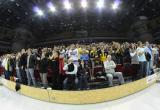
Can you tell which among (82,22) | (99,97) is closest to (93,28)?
(82,22)

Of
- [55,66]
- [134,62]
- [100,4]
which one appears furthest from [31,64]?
[134,62]

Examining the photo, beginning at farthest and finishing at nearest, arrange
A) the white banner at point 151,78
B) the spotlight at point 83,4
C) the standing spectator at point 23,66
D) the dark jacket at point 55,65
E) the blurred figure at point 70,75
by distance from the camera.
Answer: the standing spectator at point 23,66 < the white banner at point 151,78 < the spotlight at point 83,4 < the dark jacket at point 55,65 < the blurred figure at point 70,75

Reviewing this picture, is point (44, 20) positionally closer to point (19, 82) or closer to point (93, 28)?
point (93, 28)

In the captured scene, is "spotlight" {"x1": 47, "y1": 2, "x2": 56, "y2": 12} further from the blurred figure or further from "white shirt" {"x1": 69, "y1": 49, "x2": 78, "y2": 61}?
the blurred figure

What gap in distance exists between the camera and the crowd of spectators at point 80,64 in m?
6.32

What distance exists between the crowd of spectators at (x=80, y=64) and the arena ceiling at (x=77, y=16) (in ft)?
1.96

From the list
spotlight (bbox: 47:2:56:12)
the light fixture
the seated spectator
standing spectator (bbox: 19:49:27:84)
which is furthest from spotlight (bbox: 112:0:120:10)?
standing spectator (bbox: 19:49:27:84)

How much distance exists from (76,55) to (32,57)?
1.33 meters

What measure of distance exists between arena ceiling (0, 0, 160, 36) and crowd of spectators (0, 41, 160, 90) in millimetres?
597

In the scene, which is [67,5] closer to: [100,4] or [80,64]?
[100,4]

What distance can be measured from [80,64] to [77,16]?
4.65 feet

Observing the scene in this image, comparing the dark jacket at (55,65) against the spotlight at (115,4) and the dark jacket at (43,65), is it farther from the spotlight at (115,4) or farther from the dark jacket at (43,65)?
the spotlight at (115,4)

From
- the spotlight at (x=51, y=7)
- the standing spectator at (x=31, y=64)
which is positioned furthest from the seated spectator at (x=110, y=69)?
the standing spectator at (x=31, y=64)

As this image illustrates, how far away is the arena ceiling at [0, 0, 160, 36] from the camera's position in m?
6.34
